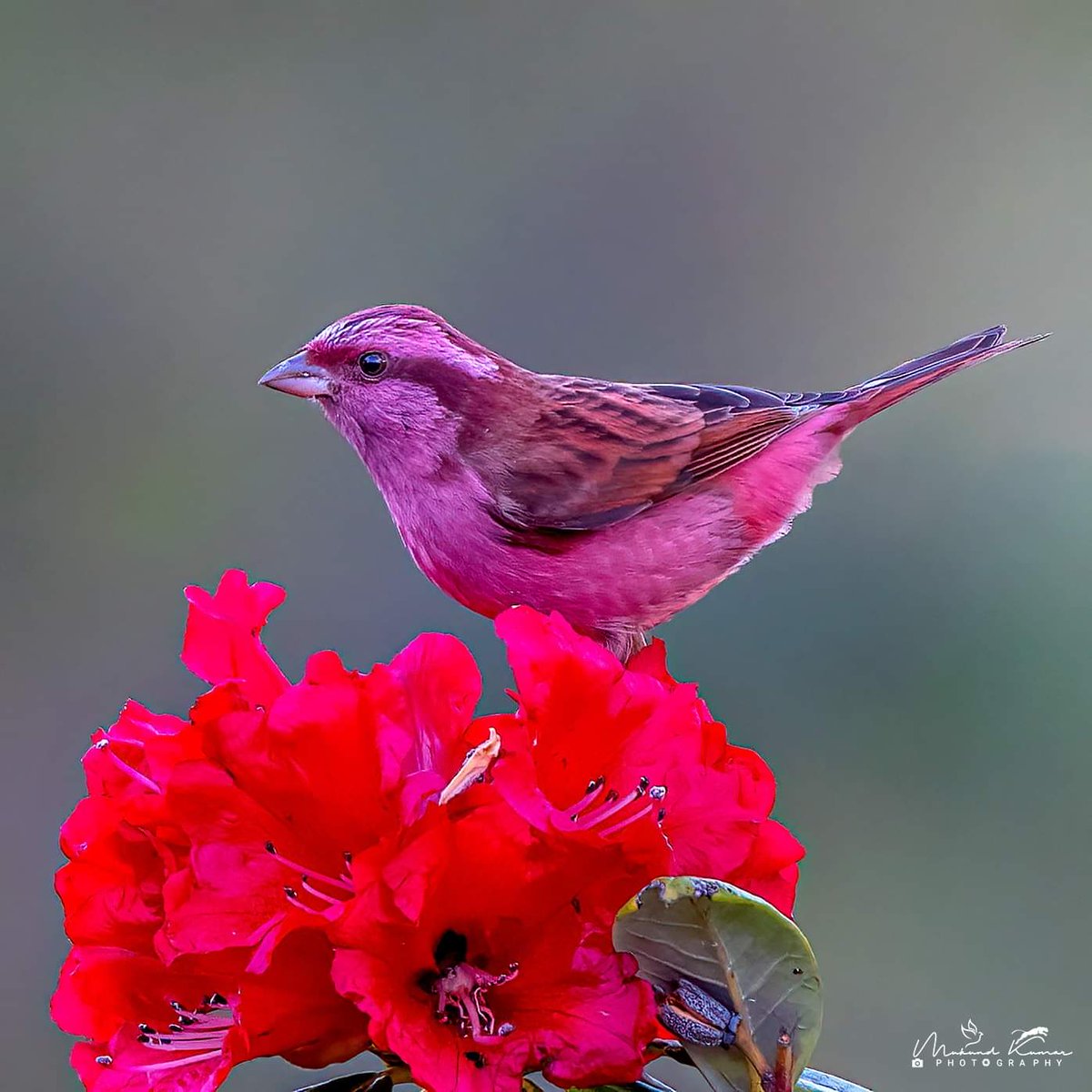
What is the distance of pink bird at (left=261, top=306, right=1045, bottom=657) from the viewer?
146cm

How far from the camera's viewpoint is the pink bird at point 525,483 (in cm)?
146

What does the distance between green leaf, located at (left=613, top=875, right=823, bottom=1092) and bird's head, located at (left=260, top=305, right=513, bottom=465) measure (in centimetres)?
81

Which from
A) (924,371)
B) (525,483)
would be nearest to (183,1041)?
(525,483)

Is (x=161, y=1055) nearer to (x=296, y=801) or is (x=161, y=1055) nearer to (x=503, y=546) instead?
(x=296, y=801)

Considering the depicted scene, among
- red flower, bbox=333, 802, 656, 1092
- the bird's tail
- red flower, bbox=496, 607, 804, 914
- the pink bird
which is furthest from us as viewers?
the bird's tail

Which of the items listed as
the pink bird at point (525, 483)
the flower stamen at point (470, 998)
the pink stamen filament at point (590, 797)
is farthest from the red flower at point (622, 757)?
the pink bird at point (525, 483)

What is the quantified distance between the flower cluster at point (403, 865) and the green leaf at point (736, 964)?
5 cm

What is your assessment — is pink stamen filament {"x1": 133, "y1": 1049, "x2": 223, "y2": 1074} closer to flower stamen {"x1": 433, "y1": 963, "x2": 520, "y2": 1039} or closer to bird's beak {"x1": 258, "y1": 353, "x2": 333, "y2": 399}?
flower stamen {"x1": 433, "y1": 963, "x2": 520, "y2": 1039}

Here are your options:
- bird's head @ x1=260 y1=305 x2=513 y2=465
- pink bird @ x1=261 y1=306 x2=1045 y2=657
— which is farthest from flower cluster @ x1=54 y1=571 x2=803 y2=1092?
bird's head @ x1=260 y1=305 x2=513 y2=465

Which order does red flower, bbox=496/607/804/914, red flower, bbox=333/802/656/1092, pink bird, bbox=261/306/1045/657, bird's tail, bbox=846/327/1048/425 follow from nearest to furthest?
red flower, bbox=333/802/656/1092, red flower, bbox=496/607/804/914, pink bird, bbox=261/306/1045/657, bird's tail, bbox=846/327/1048/425

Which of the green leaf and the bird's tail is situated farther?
the bird's tail

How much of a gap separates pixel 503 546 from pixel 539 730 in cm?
55

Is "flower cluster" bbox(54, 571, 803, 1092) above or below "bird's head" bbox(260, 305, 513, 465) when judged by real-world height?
below

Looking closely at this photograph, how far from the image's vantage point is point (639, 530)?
1.54 m
